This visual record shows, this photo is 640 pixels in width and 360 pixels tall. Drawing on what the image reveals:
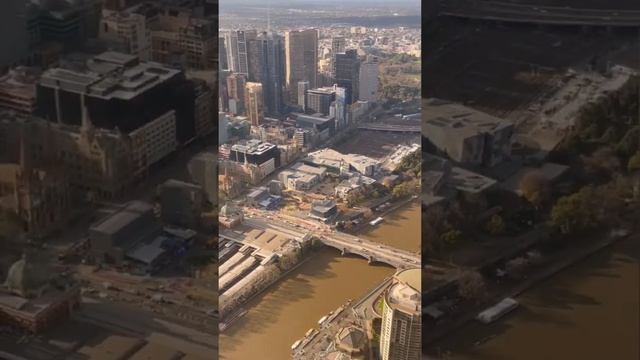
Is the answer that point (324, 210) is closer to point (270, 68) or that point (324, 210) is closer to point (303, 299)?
point (303, 299)

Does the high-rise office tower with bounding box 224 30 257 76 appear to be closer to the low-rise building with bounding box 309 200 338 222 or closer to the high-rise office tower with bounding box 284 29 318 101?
the high-rise office tower with bounding box 284 29 318 101

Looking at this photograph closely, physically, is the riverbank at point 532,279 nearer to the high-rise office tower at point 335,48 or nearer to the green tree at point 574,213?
the green tree at point 574,213

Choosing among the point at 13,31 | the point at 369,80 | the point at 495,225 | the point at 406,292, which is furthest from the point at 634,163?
the point at 13,31

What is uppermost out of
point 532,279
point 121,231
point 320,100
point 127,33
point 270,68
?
point 127,33

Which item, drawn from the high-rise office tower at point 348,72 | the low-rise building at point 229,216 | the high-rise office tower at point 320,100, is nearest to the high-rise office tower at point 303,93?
the high-rise office tower at point 320,100

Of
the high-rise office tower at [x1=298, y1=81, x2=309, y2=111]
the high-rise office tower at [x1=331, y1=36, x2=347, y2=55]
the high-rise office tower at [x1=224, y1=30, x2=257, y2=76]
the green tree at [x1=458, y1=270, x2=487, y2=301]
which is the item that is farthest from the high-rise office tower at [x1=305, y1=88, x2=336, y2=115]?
the green tree at [x1=458, y1=270, x2=487, y2=301]

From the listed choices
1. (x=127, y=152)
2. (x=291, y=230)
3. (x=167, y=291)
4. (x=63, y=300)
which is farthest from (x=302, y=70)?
(x=63, y=300)

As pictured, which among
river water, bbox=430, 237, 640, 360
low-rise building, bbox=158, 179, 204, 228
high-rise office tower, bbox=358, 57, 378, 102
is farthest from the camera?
high-rise office tower, bbox=358, 57, 378, 102
